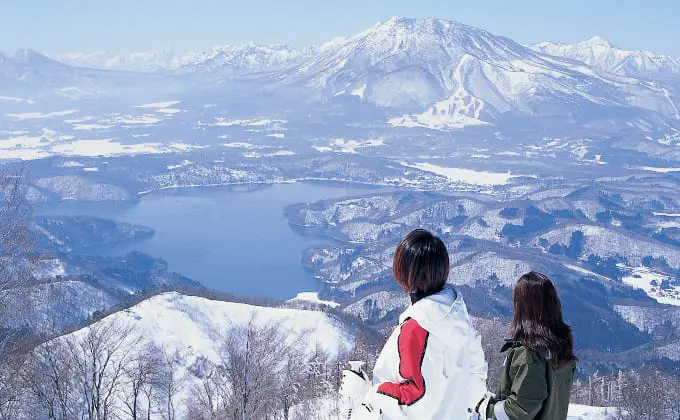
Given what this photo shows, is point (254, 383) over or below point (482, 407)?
below

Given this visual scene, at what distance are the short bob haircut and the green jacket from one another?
512 mm

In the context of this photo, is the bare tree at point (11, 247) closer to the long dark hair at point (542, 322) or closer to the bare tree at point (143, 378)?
the long dark hair at point (542, 322)

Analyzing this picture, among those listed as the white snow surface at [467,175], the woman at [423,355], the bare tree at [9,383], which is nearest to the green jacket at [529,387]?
the woman at [423,355]

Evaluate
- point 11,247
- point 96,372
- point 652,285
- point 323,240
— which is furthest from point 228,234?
point 11,247

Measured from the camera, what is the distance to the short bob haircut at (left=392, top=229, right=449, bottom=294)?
8.45ft

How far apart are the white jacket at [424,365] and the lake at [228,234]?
6702 centimetres

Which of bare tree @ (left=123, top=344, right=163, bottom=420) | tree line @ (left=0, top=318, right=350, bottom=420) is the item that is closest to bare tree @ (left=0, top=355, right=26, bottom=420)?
tree line @ (left=0, top=318, right=350, bottom=420)

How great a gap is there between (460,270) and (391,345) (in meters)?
72.8

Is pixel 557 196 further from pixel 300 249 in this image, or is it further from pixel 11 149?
pixel 11 149

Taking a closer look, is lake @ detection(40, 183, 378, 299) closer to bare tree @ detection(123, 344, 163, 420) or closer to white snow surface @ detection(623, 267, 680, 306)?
white snow surface @ detection(623, 267, 680, 306)

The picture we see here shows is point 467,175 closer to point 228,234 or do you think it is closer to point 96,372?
point 228,234

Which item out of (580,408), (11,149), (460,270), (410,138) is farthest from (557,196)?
(11,149)

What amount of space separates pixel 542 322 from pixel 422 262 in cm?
66

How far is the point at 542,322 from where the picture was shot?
2779 millimetres
